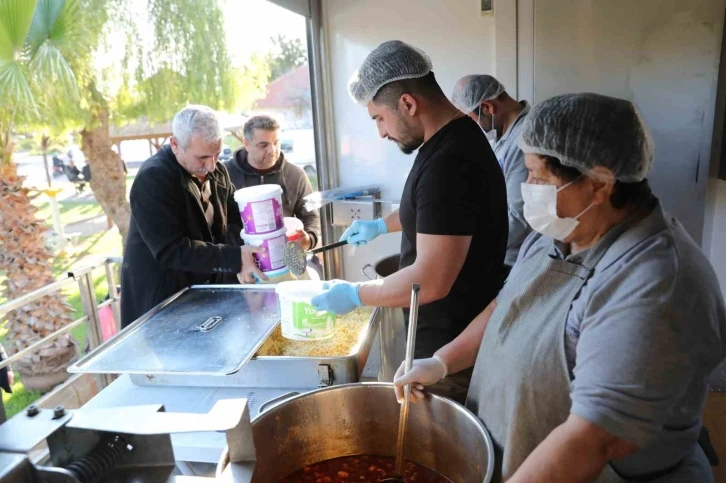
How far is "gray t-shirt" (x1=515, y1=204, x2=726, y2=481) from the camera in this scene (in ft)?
2.25

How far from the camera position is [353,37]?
2.92 meters

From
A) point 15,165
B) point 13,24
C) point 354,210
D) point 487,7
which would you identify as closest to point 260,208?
point 354,210

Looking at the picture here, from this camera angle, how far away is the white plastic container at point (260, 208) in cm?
147

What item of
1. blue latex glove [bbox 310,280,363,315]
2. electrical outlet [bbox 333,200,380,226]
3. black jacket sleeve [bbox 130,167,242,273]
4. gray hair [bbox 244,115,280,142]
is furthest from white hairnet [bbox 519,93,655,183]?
electrical outlet [bbox 333,200,380,226]

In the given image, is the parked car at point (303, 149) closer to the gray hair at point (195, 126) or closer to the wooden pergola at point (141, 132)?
the wooden pergola at point (141, 132)

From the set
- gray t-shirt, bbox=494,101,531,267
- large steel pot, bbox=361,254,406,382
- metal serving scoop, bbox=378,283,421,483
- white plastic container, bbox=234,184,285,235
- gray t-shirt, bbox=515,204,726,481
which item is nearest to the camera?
gray t-shirt, bbox=515,204,726,481

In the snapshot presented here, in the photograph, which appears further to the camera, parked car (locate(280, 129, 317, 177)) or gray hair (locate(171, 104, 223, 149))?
parked car (locate(280, 129, 317, 177))

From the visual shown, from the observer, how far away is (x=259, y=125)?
2.61 meters

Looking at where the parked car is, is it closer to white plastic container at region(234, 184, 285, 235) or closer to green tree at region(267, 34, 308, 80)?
green tree at region(267, 34, 308, 80)

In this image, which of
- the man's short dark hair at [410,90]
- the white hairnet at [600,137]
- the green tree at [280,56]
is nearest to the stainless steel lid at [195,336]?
the man's short dark hair at [410,90]

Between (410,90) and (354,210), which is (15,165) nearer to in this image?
(354,210)

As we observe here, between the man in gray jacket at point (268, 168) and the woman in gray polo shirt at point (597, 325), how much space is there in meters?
1.74

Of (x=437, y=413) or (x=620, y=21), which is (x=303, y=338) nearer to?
(x=437, y=413)

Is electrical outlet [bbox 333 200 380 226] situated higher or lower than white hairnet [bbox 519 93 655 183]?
lower
